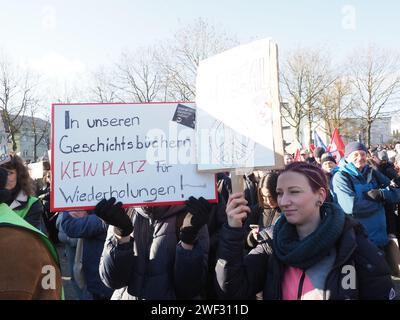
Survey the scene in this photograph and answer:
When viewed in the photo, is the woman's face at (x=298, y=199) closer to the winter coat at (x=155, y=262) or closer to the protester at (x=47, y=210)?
the winter coat at (x=155, y=262)

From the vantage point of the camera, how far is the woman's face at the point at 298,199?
2.12m

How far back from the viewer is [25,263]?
4.58 ft

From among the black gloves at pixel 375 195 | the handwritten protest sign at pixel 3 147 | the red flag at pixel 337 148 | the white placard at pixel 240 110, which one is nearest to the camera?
the handwritten protest sign at pixel 3 147

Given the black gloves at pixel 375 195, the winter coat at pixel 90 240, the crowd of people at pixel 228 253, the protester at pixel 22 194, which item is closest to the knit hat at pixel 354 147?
the black gloves at pixel 375 195

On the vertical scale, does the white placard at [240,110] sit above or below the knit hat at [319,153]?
below

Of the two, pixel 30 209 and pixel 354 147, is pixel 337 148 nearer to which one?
pixel 354 147

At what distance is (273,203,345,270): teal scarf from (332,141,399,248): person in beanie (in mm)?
2998

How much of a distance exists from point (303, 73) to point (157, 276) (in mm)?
31089

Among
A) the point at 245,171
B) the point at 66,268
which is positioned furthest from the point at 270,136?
the point at 66,268

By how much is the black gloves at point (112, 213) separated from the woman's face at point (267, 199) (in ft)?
6.55

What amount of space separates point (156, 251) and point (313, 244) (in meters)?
0.92

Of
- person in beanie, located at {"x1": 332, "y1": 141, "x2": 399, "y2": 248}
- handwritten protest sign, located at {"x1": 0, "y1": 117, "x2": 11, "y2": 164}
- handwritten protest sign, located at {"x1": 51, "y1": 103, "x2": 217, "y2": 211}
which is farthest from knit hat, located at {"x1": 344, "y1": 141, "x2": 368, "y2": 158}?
handwritten protest sign, located at {"x1": 0, "y1": 117, "x2": 11, "y2": 164}

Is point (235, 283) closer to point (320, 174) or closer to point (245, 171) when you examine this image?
point (245, 171)

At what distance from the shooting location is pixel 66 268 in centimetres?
728
